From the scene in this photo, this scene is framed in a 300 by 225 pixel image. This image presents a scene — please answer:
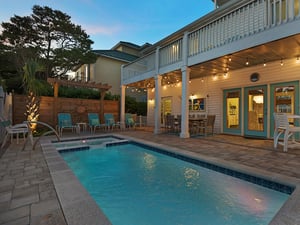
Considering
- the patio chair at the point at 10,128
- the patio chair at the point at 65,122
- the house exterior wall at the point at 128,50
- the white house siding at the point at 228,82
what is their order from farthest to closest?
the house exterior wall at the point at 128,50, the patio chair at the point at 65,122, the white house siding at the point at 228,82, the patio chair at the point at 10,128

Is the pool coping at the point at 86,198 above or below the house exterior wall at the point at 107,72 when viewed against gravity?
below

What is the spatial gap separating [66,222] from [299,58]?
790 cm

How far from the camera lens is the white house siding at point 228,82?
6.32 meters

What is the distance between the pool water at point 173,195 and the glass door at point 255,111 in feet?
15.5

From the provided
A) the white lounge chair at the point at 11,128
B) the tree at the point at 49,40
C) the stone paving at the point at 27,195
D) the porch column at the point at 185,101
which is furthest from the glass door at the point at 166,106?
the stone paving at the point at 27,195

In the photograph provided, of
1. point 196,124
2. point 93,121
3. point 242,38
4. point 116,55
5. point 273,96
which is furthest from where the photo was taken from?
point 116,55

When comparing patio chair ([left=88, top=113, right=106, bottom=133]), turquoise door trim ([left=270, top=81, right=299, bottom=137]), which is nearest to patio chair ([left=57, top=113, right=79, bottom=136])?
patio chair ([left=88, top=113, right=106, bottom=133])

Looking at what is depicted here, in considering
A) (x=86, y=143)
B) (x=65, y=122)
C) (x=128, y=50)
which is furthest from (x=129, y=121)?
(x=128, y=50)

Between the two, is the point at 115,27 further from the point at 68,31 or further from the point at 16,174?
the point at 16,174

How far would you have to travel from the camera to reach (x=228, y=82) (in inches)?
323

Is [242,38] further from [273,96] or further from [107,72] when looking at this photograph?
[107,72]

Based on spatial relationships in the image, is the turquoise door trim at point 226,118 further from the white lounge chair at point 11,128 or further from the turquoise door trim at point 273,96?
the white lounge chair at point 11,128

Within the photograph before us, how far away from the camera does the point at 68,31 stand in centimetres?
1318

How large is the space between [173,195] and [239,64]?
6.22 meters
